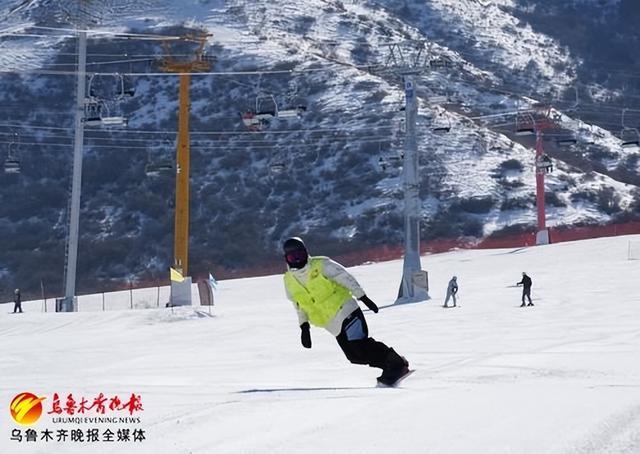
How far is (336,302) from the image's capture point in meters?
Result: 9.72

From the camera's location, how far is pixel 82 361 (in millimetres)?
17484

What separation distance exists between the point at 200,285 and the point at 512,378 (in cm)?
2787

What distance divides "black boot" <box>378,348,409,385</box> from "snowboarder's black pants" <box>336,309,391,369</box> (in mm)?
49

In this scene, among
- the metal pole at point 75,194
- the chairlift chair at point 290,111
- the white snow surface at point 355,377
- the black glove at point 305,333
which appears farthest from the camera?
the metal pole at point 75,194

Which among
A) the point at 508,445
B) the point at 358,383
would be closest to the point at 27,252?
the point at 358,383

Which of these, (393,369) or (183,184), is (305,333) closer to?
(393,369)

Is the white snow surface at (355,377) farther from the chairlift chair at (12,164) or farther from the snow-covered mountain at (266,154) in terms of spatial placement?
the snow-covered mountain at (266,154)

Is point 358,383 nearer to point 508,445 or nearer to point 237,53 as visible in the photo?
point 508,445

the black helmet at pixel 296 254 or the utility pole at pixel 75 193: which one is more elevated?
the black helmet at pixel 296 254

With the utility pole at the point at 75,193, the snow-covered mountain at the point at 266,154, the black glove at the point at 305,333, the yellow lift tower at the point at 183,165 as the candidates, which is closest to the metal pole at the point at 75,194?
the utility pole at the point at 75,193

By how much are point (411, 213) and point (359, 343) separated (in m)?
25.9

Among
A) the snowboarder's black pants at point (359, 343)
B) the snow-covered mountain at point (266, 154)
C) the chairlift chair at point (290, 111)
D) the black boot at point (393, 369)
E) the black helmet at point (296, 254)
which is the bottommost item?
the snow-covered mountain at point (266, 154)

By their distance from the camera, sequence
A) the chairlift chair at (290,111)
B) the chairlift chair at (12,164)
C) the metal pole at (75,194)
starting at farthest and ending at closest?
the chairlift chair at (12,164), the metal pole at (75,194), the chairlift chair at (290,111)

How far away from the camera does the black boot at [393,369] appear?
31.9ft
